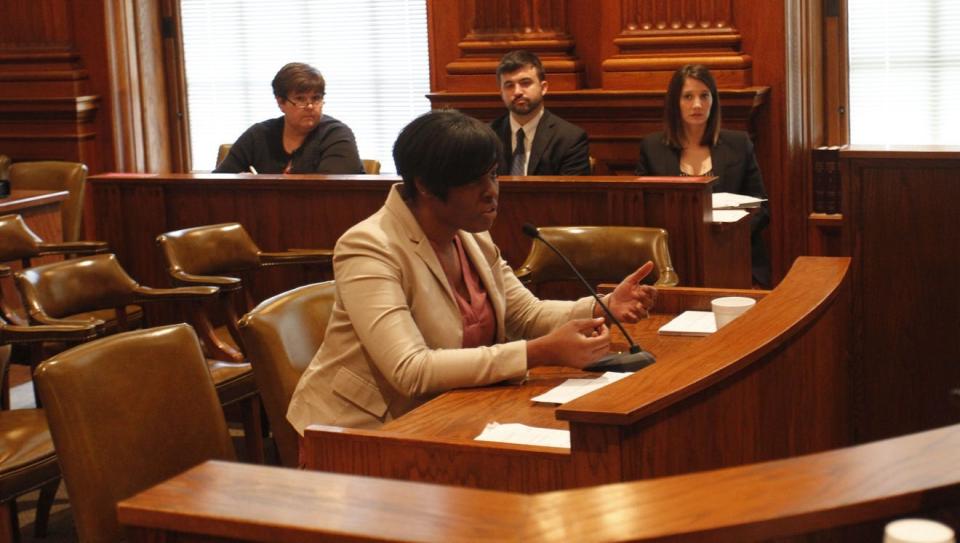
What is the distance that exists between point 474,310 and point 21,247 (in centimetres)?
293

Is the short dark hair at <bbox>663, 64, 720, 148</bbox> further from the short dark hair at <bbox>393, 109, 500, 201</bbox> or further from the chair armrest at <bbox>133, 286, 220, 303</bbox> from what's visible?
the short dark hair at <bbox>393, 109, 500, 201</bbox>

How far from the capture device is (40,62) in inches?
308

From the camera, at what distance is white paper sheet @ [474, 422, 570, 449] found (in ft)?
7.48

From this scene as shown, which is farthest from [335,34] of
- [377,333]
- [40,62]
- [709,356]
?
[709,356]

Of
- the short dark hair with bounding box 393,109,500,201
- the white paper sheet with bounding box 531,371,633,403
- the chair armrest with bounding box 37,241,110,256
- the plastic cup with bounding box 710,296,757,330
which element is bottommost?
the white paper sheet with bounding box 531,371,633,403

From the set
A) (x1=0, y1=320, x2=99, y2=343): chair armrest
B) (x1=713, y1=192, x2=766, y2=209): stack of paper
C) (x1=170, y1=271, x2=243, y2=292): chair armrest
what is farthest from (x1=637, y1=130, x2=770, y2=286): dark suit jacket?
(x1=0, y1=320, x2=99, y2=343): chair armrest

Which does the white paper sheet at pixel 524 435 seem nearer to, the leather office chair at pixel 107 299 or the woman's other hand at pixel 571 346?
the woman's other hand at pixel 571 346

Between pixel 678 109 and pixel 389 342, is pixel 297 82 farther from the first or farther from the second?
pixel 389 342

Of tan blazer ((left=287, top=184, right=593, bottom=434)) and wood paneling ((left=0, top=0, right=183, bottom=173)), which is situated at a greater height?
wood paneling ((left=0, top=0, right=183, bottom=173))

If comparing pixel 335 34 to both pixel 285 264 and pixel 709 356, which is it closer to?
pixel 285 264

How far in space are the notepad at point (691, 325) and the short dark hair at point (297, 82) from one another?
2.80m

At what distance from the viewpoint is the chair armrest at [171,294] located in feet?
14.9

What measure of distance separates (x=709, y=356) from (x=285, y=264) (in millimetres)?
3051

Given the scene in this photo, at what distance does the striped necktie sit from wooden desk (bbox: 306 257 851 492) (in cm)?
290
